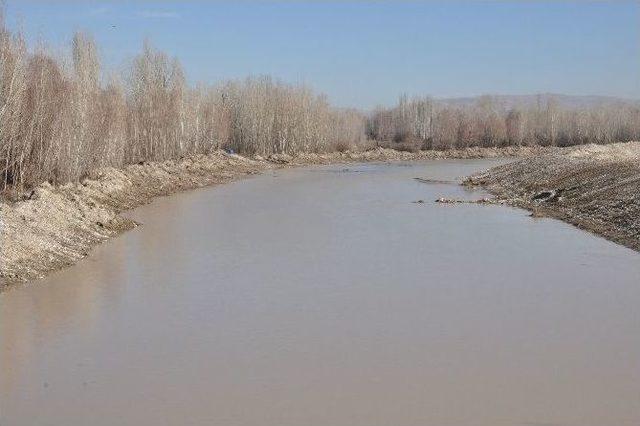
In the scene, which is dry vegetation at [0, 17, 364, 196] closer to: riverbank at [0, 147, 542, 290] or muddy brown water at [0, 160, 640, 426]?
riverbank at [0, 147, 542, 290]

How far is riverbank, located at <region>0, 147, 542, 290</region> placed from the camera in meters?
10.6

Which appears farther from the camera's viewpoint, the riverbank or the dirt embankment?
the dirt embankment

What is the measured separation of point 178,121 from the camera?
3453 centimetres

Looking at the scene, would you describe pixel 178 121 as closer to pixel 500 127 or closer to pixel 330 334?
pixel 330 334

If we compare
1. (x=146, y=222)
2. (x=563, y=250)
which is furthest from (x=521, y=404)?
(x=146, y=222)

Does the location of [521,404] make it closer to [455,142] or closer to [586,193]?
[586,193]

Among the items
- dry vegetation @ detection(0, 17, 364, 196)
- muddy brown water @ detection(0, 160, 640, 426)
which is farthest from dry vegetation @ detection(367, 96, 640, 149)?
muddy brown water @ detection(0, 160, 640, 426)

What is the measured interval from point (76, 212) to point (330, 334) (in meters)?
8.76

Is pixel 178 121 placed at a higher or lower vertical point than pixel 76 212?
higher

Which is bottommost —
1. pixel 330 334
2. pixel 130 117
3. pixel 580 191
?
pixel 330 334

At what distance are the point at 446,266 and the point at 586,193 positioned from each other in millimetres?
9645

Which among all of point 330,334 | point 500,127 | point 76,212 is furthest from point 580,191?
point 500,127

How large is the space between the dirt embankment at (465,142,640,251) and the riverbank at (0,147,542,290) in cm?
1039

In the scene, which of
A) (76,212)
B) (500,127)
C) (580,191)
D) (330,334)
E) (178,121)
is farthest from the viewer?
(500,127)
